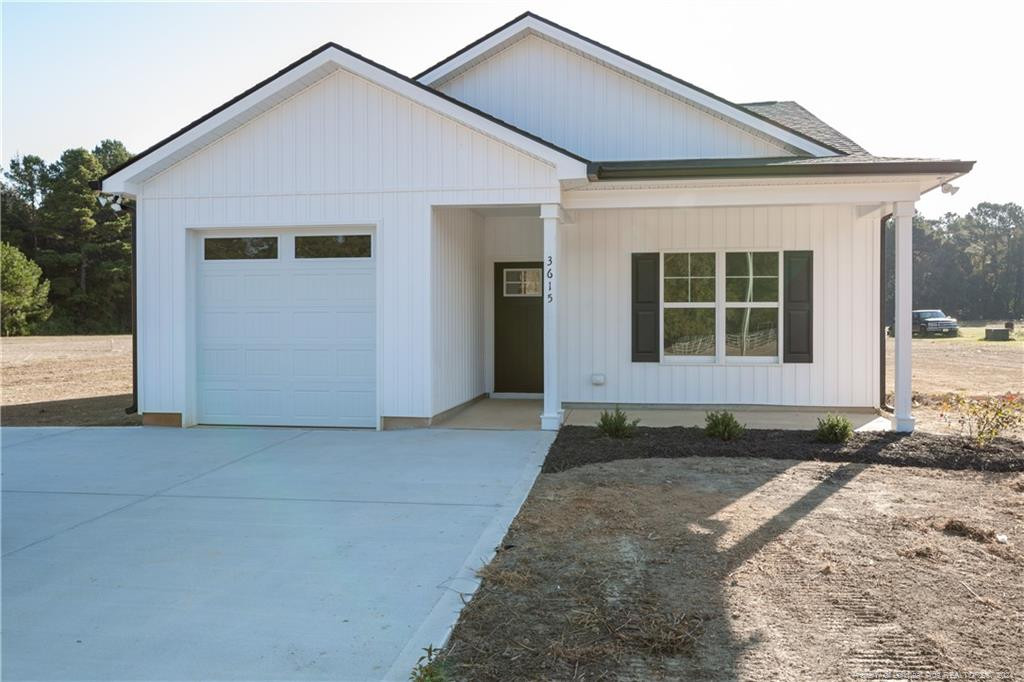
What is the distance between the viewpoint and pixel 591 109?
1139 cm

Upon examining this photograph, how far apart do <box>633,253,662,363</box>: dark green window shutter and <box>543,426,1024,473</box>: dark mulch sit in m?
2.42

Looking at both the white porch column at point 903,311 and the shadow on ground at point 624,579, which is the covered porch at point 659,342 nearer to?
the white porch column at point 903,311

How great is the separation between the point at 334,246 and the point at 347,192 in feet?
2.33

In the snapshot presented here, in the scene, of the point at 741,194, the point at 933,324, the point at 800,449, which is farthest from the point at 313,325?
the point at 933,324

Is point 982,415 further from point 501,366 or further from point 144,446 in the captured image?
point 144,446

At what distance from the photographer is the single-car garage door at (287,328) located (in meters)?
9.59

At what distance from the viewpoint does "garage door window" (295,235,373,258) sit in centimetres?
956

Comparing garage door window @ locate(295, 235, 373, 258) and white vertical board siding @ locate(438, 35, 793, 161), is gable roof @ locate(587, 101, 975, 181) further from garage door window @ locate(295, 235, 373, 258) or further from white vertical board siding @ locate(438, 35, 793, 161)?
garage door window @ locate(295, 235, 373, 258)

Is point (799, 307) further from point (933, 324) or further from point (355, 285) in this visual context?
point (933, 324)

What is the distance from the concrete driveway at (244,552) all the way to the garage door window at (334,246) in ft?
8.19

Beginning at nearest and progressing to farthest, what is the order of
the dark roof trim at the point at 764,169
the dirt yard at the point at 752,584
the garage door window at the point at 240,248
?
the dirt yard at the point at 752,584 < the dark roof trim at the point at 764,169 < the garage door window at the point at 240,248

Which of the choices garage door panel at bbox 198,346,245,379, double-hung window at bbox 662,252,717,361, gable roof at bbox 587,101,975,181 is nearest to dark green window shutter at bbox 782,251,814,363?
double-hung window at bbox 662,252,717,361

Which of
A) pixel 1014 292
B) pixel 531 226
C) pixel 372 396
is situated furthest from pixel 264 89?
pixel 1014 292

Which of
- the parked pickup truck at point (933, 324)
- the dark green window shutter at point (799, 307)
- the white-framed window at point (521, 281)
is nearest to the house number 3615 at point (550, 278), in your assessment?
the white-framed window at point (521, 281)
